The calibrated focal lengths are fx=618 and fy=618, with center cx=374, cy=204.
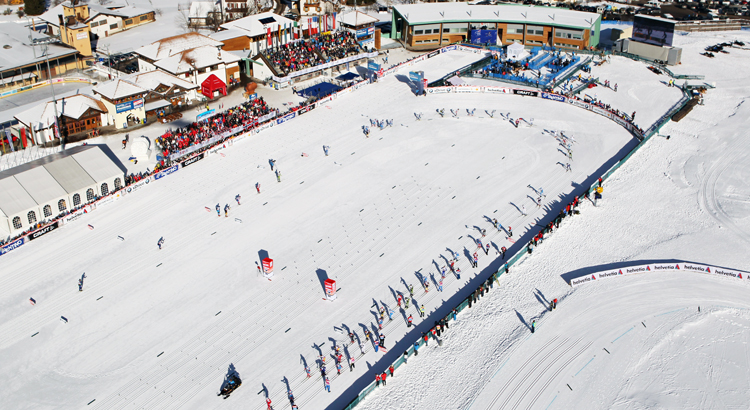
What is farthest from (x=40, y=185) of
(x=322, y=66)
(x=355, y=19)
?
(x=355, y=19)

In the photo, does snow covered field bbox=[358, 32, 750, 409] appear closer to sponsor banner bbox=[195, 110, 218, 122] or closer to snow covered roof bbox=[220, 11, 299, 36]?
sponsor banner bbox=[195, 110, 218, 122]

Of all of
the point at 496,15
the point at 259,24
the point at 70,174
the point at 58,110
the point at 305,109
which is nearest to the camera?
the point at 70,174

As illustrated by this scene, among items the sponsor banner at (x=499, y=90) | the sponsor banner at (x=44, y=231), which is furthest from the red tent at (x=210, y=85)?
the sponsor banner at (x=499, y=90)

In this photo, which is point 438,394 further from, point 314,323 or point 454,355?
point 314,323

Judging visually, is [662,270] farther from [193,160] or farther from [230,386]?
[193,160]

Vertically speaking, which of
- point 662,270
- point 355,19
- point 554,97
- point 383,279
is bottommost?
point 383,279

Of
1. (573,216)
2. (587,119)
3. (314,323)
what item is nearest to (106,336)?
(314,323)

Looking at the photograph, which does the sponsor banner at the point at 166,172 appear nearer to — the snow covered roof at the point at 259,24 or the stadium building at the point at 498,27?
the snow covered roof at the point at 259,24
